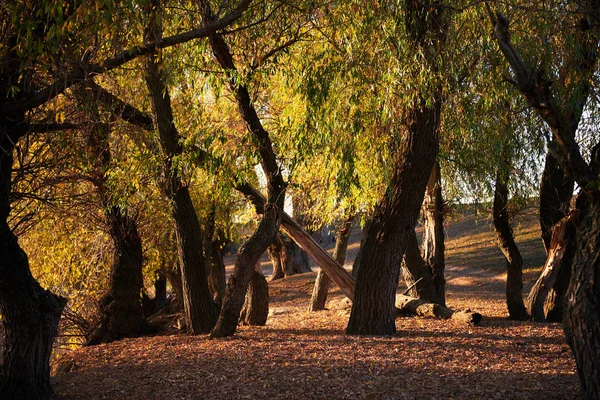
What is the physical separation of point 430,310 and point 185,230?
4848 mm

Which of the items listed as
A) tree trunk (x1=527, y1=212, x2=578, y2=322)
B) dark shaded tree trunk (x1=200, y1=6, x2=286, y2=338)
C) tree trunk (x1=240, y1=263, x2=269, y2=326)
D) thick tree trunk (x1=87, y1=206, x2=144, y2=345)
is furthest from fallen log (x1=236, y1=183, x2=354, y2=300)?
tree trunk (x1=527, y1=212, x2=578, y2=322)

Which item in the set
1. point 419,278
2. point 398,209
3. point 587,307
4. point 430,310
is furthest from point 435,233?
point 587,307

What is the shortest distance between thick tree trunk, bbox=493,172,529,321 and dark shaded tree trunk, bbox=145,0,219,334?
5547 mm

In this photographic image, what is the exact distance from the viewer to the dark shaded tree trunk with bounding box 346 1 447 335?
365 inches

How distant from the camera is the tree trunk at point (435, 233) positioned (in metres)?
13.4

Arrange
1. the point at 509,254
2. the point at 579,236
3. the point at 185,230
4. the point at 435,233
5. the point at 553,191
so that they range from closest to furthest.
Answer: the point at 579,236 → the point at 185,230 → the point at 553,191 → the point at 509,254 → the point at 435,233

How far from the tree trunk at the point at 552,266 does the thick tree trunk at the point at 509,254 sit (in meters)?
0.37

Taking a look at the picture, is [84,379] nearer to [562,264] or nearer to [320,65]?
[320,65]

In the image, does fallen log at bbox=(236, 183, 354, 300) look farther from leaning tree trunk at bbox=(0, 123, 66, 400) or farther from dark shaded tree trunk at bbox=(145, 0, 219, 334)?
leaning tree trunk at bbox=(0, 123, 66, 400)

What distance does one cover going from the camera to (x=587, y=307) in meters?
5.90

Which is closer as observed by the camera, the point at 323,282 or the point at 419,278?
the point at 419,278

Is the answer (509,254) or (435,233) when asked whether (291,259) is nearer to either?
(435,233)

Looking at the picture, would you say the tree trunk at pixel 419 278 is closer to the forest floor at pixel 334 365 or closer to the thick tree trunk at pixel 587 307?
the forest floor at pixel 334 365

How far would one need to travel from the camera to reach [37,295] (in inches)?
274
